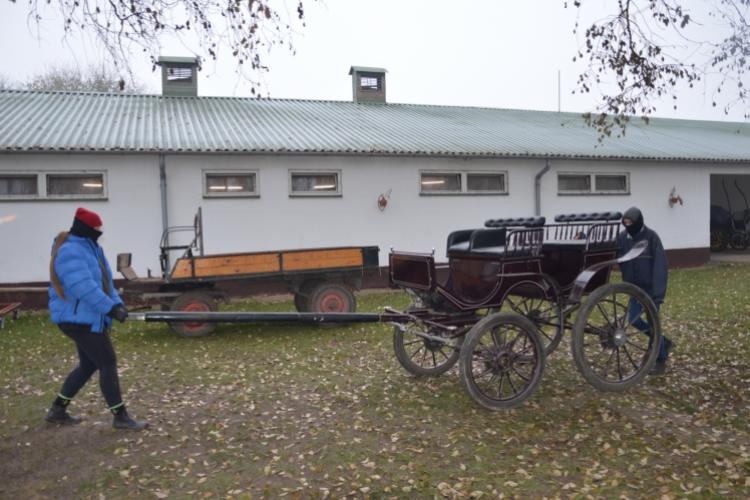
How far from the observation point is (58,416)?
541cm

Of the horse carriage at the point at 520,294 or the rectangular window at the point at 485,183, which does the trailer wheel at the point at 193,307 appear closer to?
the horse carriage at the point at 520,294

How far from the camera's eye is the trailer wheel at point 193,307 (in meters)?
9.07

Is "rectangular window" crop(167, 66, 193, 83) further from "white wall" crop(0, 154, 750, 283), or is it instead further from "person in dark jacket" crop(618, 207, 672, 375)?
"person in dark jacket" crop(618, 207, 672, 375)

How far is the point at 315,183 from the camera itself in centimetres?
1415

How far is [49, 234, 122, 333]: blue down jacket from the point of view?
4863 mm

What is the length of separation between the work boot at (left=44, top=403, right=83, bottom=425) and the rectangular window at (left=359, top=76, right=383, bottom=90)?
16529mm

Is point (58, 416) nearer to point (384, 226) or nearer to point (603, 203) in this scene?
point (384, 226)

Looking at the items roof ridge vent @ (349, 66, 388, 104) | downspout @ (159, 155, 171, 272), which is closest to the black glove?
downspout @ (159, 155, 171, 272)

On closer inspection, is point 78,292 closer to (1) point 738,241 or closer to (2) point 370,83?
(2) point 370,83

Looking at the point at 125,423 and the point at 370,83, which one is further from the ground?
the point at 370,83

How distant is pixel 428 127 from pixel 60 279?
44.9 ft

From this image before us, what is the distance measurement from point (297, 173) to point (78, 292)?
9326 mm

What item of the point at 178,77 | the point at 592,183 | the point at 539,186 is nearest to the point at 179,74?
the point at 178,77

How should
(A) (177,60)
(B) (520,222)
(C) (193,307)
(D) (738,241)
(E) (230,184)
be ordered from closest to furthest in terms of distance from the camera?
(B) (520,222) → (C) (193,307) → (E) (230,184) → (A) (177,60) → (D) (738,241)
